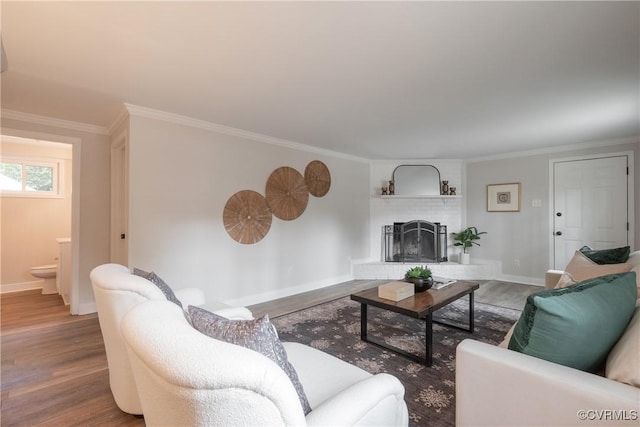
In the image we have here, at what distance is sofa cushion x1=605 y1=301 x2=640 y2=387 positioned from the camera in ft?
3.17

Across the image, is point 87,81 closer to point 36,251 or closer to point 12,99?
point 12,99

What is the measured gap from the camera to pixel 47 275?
406 centimetres

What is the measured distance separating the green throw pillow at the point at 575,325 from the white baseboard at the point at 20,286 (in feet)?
20.1

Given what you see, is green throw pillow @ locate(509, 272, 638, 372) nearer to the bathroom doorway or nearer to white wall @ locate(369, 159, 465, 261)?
white wall @ locate(369, 159, 465, 261)

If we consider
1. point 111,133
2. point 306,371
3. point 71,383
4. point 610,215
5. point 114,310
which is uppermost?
point 111,133

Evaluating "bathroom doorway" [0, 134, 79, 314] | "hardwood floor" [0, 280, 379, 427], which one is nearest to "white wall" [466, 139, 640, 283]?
"hardwood floor" [0, 280, 379, 427]

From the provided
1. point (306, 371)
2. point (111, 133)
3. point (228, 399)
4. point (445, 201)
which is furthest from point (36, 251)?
point (445, 201)

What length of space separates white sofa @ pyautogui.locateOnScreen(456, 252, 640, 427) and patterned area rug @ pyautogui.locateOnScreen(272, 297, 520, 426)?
0.59 m

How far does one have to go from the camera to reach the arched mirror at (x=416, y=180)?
Answer: 5426 mm

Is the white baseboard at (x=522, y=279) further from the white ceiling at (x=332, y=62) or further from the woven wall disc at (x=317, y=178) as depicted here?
the woven wall disc at (x=317, y=178)

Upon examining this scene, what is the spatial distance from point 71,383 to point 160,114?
243 cm

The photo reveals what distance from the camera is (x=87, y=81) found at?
2316 millimetres

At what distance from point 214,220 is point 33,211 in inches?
129

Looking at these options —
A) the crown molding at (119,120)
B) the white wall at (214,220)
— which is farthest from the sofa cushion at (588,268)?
the crown molding at (119,120)
